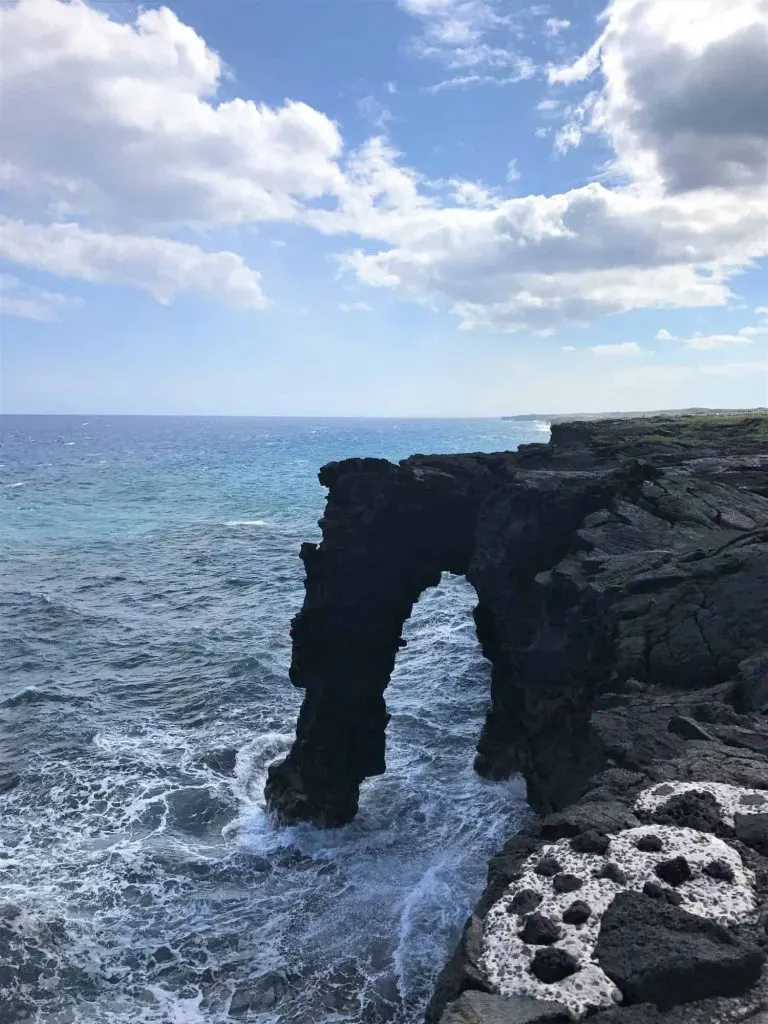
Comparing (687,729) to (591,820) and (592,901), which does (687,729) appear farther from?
(592,901)

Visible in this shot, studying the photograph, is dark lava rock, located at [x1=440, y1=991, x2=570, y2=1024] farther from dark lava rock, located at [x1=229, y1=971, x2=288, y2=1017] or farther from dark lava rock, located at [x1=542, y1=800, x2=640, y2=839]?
dark lava rock, located at [x1=229, y1=971, x2=288, y2=1017]

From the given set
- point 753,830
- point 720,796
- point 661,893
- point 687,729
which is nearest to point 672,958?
point 661,893

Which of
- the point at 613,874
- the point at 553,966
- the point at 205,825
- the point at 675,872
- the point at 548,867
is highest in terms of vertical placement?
the point at 675,872

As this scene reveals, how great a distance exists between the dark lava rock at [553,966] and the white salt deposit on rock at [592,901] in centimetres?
7

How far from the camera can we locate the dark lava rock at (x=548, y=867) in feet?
36.4

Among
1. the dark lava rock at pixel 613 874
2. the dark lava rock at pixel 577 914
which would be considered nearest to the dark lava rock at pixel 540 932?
the dark lava rock at pixel 577 914

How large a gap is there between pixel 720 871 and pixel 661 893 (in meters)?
1.02

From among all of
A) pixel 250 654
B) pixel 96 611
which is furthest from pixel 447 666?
pixel 96 611

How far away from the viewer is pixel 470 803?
29.7 meters

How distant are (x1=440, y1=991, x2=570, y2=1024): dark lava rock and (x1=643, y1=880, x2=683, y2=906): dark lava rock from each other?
2.33m

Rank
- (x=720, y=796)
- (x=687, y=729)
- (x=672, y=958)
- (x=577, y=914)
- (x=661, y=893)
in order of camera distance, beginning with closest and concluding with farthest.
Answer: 1. (x=672, y=958)
2. (x=577, y=914)
3. (x=661, y=893)
4. (x=720, y=796)
5. (x=687, y=729)

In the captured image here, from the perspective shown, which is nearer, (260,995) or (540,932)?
(540,932)

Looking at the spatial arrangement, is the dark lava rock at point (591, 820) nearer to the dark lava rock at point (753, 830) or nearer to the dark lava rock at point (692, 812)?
the dark lava rock at point (692, 812)

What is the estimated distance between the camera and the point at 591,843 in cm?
1138
